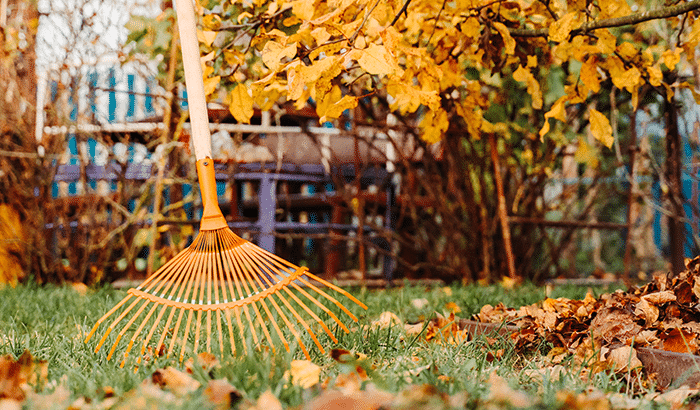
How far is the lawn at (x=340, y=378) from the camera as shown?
89 cm

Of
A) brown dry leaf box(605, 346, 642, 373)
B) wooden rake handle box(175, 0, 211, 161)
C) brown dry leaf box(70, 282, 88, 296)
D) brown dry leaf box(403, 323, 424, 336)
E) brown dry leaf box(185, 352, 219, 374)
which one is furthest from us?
brown dry leaf box(70, 282, 88, 296)

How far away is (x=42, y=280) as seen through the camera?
332 cm

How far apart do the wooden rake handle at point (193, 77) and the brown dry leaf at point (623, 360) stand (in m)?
1.20

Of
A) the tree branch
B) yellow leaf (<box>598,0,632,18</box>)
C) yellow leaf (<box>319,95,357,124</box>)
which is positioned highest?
yellow leaf (<box>598,0,632,18</box>)

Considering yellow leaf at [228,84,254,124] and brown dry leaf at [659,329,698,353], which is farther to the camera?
yellow leaf at [228,84,254,124]

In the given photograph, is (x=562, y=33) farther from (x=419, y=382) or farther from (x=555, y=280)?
(x=555, y=280)

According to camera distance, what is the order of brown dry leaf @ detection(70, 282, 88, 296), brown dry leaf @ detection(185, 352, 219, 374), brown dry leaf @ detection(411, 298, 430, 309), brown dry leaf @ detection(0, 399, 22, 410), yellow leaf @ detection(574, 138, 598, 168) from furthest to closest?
yellow leaf @ detection(574, 138, 598, 168) < brown dry leaf @ detection(70, 282, 88, 296) < brown dry leaf @ detection(411, 298, 430, 309) < brown dry leaf @ detection(185, 352, 219, 374) < brown dry leaf @ detection(0, 399, 22, 410)

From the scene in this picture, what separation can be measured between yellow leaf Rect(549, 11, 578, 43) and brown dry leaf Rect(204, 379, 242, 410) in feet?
4.04

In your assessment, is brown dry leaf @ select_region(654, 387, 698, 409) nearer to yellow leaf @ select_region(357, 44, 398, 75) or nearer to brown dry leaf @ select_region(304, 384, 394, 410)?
brown dry leaf @ select_region(304, 384, 394, 410)

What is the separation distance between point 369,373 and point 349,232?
3083 millimetres

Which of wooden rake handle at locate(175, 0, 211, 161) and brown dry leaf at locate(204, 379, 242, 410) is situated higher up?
wooden rake handle at locate(175, 0, 211, 161)

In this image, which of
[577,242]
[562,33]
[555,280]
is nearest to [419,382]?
[562,33]

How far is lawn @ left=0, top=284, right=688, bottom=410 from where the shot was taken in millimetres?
890

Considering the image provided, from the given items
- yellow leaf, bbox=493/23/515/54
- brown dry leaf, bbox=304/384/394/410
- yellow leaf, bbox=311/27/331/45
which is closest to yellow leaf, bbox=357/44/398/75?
yellow leaf, bbox=311/27/331/45
